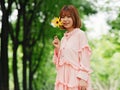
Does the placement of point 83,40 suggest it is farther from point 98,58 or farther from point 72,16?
point 98,58

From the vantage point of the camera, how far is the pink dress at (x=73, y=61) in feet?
18.5

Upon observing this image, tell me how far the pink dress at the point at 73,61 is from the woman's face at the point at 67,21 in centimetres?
8

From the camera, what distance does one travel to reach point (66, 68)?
579cm

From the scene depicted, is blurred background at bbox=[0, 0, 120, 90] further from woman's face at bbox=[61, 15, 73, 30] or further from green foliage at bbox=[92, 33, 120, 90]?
green foliage at bbox=[92, 33, 120, 90]

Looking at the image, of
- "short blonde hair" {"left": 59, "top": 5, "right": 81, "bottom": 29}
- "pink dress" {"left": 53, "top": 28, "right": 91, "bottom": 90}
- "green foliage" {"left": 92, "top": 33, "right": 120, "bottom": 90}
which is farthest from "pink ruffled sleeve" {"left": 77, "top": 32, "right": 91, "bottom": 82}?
"green foliage" {"left": 92, "top": 33, "right": 120, "bottom": 90}

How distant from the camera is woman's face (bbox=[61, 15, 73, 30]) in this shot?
19.2 feet

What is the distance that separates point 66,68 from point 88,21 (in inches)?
942

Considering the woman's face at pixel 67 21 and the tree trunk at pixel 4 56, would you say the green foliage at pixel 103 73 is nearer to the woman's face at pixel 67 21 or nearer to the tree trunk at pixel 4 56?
the tree trunk at pixel 4 56

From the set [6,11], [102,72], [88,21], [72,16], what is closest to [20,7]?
[6,11]

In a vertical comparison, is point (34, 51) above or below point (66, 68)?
below

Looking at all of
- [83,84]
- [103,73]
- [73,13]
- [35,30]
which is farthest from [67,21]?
[103,73]

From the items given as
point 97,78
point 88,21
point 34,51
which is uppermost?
point 88,21

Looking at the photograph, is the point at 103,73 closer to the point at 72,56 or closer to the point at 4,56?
the point at 4,56

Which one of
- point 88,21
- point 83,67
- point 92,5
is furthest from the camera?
point 88,21
